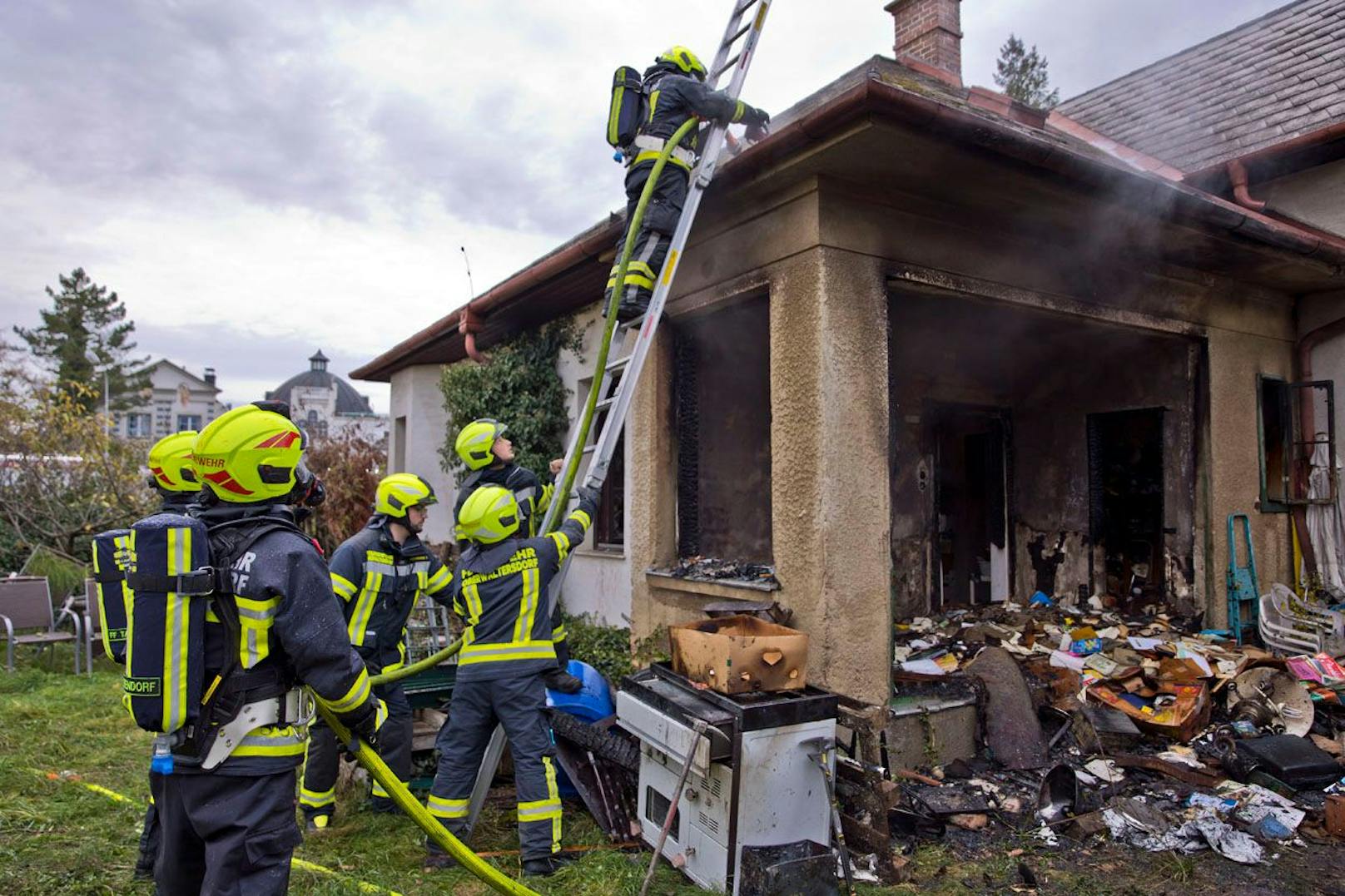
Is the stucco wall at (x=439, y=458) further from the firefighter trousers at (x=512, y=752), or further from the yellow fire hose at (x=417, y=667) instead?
the firefighter trousers at (x=512, y=752)

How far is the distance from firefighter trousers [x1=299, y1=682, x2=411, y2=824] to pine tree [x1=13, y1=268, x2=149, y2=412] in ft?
137

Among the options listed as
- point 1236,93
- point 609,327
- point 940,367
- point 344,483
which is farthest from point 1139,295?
point 344,483

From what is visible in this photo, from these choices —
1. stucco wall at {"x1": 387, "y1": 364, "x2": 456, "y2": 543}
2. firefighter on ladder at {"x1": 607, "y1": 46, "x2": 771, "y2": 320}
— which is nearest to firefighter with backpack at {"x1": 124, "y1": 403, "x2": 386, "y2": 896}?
firefighter on ladder at {"x1": 607, "y1": 46, "x2": 771, "y2": 320}

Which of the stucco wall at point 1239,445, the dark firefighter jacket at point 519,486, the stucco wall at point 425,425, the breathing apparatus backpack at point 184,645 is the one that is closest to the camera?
the breathing apparatus backpack at point 184,645

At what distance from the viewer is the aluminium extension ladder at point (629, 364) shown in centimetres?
413

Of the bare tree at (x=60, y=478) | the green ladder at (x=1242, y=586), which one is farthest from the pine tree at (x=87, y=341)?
the green ladder at (x=1242, y=586)

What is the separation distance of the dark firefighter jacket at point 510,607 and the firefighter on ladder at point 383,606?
744 millimetres

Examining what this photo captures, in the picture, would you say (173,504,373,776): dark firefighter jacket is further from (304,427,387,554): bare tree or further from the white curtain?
(304,427,387,554): bare tree

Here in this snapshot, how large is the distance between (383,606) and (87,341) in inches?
1739

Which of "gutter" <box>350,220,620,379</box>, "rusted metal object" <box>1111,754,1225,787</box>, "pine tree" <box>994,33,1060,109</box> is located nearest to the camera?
"rusted metal object" <box>1111,754,1225,787</box>

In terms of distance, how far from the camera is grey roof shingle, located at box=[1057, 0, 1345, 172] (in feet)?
27.0

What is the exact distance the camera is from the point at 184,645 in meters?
2.26

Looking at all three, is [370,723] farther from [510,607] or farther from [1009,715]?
[1009,715]

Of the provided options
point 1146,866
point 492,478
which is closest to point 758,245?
point 492,478
